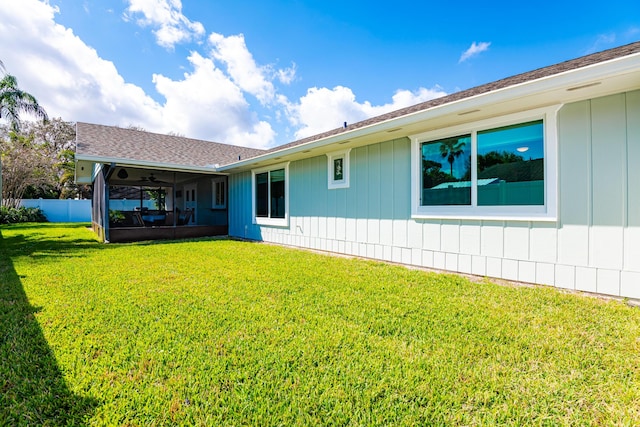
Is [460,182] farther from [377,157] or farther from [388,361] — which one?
[388,361]

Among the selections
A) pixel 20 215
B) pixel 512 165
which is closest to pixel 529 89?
pixel 512 165

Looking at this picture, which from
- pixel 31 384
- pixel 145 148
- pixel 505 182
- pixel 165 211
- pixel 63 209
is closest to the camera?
pixel 31 384

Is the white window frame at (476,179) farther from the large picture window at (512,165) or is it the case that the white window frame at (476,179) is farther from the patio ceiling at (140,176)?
the patio ceiling at (140,176)

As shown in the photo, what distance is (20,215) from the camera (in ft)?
58.6

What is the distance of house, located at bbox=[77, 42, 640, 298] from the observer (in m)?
3.57

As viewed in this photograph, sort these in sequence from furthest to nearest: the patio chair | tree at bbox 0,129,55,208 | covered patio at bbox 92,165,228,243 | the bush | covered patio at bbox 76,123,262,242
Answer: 1. tree at bbox 0,129,55,208
2. the bush
3. the patio chair
4. covered patio at bbox 92,165,228,243
5. covered patio at bbox 76,123,262,242

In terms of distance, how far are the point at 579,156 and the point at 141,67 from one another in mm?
14796

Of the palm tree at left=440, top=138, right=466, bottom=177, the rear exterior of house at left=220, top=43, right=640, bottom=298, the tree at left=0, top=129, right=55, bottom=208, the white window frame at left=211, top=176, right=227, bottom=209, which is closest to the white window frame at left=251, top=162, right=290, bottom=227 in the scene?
the rear exterior of house at left=220, top=43, right=640, bottom=298

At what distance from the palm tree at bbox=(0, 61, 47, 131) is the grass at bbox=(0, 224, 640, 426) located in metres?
15.9

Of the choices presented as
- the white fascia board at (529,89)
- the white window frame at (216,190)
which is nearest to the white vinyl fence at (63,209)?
the white window frame at (216,190)

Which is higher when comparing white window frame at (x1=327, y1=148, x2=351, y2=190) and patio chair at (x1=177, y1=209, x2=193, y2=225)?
white window frame at (x1=327, y1=148, x2=351, y2=190)

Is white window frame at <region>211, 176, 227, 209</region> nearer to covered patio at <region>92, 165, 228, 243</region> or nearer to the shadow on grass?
covered patio at <region>92, 165, 228, 243</region>

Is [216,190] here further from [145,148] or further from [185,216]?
[145,148]

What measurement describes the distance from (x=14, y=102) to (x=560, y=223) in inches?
853
